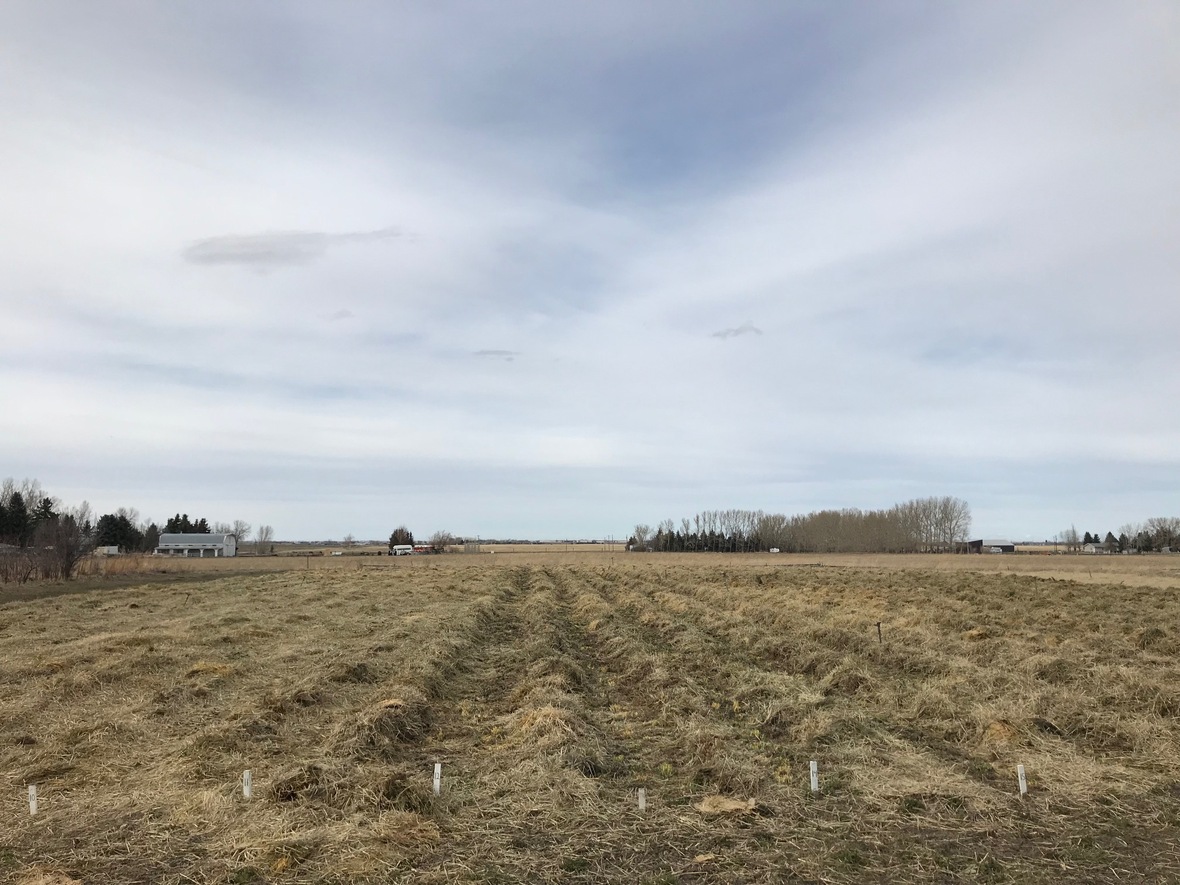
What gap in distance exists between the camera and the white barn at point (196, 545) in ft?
410

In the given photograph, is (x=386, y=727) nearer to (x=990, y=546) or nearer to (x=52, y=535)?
(x=52, y=535)

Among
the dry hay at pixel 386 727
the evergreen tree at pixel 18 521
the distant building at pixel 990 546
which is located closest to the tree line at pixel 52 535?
the evergreen tree at pixel 18 521

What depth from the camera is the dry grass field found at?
6.72m

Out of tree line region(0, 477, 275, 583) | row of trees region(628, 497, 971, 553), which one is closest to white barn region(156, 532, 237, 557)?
tree line region(0, 477, 275, 583)

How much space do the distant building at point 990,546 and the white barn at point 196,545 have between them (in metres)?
124

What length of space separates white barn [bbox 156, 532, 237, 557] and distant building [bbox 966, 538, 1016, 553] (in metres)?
124

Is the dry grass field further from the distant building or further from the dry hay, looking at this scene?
the distant building

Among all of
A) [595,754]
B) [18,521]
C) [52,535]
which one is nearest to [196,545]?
[18,521]

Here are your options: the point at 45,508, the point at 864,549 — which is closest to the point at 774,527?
the point at 864,549

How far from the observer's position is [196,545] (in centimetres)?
12662

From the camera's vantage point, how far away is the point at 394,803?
25.2 ft

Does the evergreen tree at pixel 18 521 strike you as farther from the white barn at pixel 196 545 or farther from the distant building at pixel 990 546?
the distant building at pixel 990 546

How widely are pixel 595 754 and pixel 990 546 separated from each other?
183m

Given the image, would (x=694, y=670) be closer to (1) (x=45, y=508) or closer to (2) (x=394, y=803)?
(2) (x=394, y=803)
